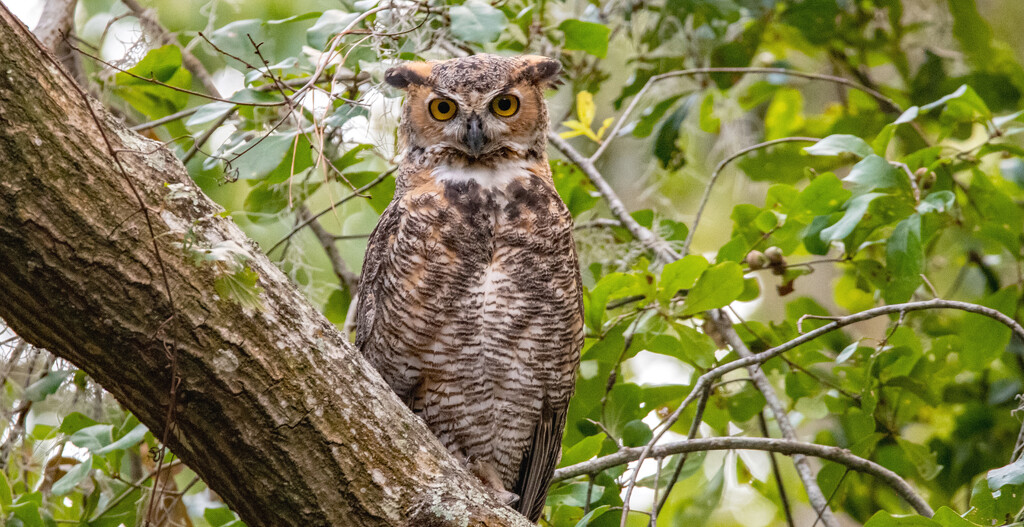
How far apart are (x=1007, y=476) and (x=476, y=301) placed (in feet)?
3.93

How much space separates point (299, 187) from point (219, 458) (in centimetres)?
134

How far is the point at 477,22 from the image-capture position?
217 centimetres

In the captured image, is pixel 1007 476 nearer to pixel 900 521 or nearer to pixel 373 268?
pixel 900 521

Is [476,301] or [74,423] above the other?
[74,423]

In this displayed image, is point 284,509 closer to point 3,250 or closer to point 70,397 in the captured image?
point 3,250

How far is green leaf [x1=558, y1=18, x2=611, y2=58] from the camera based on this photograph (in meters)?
2.56

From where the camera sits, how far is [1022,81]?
325 cm

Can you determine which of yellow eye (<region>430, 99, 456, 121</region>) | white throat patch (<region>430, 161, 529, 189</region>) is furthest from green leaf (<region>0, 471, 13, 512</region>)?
yellow eye (<region>430, 99, 456, 121</region>)

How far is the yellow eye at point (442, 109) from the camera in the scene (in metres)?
2.29

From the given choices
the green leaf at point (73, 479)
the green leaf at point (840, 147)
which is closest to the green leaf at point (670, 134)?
the green leaf at point (840, 147)

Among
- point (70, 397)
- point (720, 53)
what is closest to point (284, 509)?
point (70, 397)

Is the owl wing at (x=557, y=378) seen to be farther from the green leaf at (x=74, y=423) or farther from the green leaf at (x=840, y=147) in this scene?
the green leaf at (x=74, y=423)

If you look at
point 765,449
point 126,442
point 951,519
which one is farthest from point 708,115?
point 126,442

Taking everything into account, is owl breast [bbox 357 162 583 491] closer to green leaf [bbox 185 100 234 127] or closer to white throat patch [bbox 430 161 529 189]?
white throat patch [bbox 430 161 529 189]
